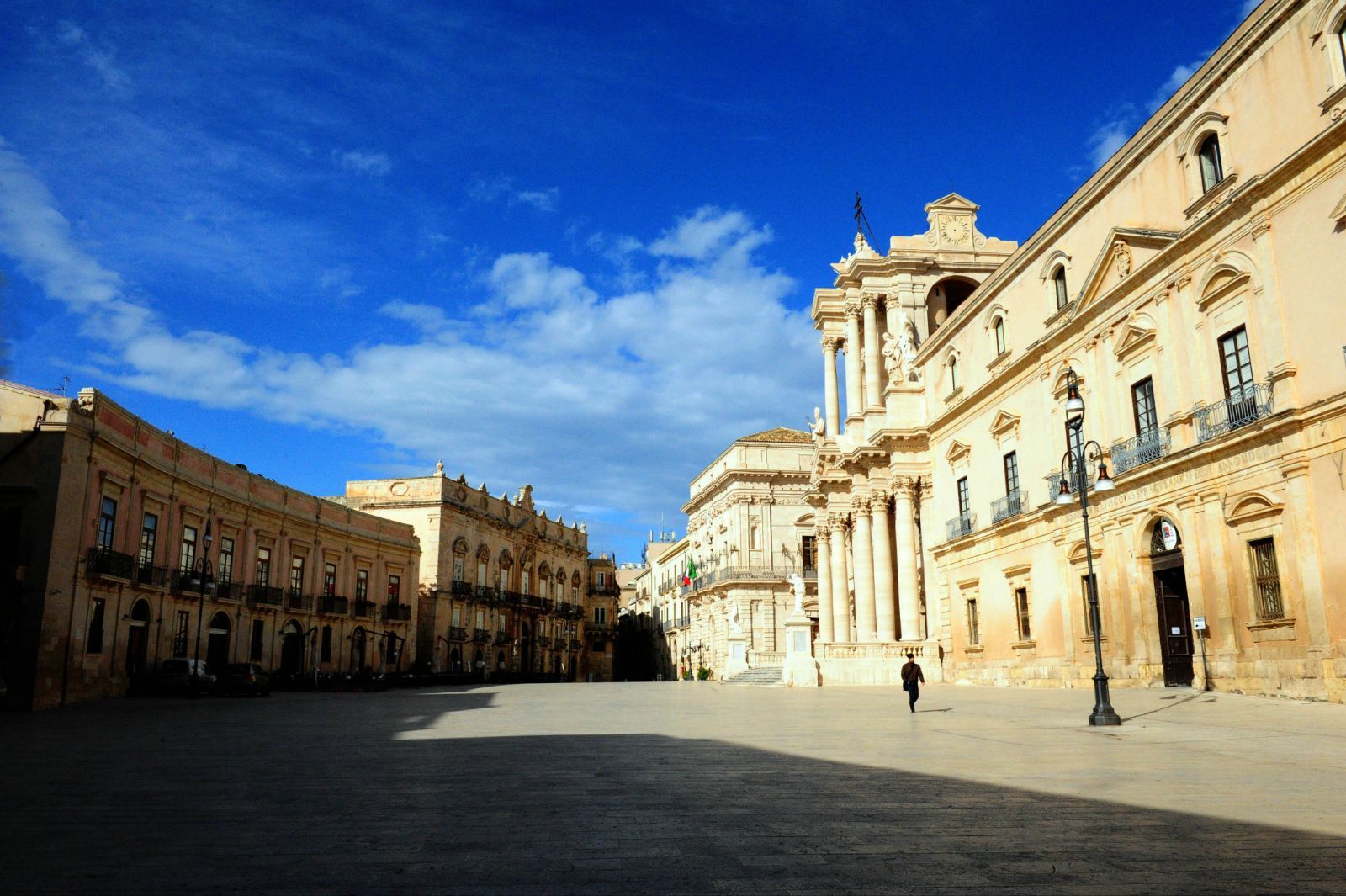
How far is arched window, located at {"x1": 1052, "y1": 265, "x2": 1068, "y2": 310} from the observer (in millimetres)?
25906

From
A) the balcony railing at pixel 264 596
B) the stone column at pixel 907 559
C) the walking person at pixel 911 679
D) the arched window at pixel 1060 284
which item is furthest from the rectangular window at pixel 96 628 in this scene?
the arched window at pixel 1060 284

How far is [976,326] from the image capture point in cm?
3106

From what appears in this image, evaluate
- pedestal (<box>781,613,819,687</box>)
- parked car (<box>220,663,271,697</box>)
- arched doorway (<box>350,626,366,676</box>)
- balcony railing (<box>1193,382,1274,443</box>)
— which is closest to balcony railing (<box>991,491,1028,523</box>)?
balcony railing (<box>1193,382,1274,443</box>)

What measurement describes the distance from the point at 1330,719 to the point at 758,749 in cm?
844

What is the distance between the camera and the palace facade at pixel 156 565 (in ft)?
78.2

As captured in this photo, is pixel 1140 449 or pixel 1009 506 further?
pixel 1009 506

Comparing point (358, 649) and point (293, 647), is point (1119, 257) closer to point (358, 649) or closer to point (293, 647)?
point (293, 647)

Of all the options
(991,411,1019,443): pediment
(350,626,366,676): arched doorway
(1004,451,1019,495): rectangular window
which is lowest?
(350,626,366,676): arched doorway

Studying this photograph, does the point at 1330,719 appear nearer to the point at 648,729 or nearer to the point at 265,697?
the point at 648,729

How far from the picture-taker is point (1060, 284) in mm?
26156

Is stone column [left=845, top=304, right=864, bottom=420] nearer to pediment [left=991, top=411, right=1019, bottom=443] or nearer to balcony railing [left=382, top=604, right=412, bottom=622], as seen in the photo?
pediment [left=991, top=411, right=1019, bottom=443]

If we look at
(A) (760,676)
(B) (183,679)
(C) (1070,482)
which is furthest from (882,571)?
(B) (183,679)

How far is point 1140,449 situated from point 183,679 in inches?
1020

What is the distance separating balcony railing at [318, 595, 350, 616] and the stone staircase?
17.7 metres
